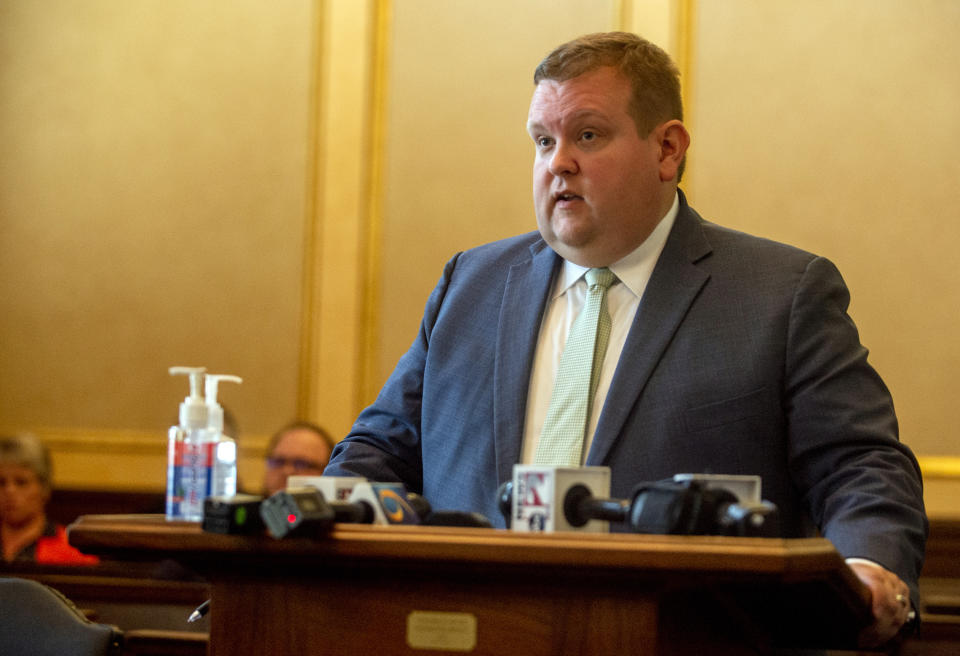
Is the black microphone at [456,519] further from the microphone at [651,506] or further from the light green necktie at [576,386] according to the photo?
the light green necktie at [576,386]

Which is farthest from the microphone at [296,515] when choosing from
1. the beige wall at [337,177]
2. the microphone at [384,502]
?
the beige wall at [337,177]

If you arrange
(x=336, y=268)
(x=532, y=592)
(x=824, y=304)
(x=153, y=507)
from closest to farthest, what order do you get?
(x=532, y=592) < (x=824, y=304) < (x=153, y=507) < (x=336, y=268)

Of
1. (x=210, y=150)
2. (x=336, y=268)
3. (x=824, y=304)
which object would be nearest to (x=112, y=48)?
(x=210, y=150)

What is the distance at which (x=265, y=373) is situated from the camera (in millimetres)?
5691

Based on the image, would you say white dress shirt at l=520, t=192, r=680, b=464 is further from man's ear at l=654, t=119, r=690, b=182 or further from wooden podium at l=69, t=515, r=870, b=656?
wooden podium at l=69, t=515, r=870, b=656

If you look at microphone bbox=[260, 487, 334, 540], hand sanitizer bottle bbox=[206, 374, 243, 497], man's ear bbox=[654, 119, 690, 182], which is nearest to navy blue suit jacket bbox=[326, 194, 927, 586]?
man's ear bbox=[654, 119, 690, 182]

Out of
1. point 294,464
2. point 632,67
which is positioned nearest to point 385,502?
point 632,67

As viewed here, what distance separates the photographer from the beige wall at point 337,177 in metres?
5.36

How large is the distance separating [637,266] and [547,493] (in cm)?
87

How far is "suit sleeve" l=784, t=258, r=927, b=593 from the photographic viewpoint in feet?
5.48

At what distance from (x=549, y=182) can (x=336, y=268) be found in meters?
3.69

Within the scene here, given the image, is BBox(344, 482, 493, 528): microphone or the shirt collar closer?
BBox(344, 482, 493, 528): microphone

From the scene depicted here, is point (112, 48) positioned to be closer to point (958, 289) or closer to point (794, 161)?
point (794, 161)

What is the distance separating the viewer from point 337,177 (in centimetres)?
568
